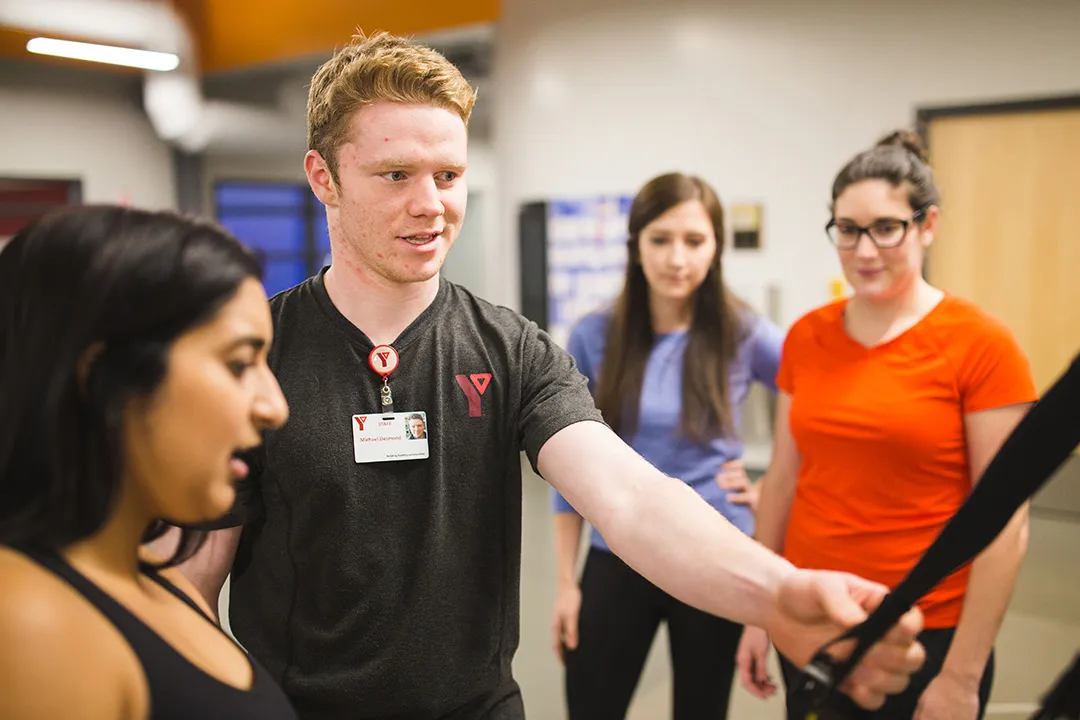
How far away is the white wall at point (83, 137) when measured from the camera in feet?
24.1

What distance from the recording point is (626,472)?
114 cm

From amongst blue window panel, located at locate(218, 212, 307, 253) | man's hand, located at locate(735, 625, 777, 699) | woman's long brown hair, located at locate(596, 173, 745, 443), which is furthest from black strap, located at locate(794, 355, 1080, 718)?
blue window panel, located at locate(218, 212, 307, 253)

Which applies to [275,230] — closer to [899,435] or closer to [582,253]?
[582,253]

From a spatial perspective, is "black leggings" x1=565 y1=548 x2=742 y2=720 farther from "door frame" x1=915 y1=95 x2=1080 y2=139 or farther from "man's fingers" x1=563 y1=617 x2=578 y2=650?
"door frame" x1=915 y1=95 x2=1080 y2=139

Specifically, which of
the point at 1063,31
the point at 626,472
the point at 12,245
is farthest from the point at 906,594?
the point at 1063,31

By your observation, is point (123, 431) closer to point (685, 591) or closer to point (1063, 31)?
point (685, 591)

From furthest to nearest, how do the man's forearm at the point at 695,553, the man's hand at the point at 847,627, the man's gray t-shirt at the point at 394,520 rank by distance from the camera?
the man's gray t-shirt at the point at 394,520 < the man's forearm at the point at 695,553 < the man's hand at the point at 847,627

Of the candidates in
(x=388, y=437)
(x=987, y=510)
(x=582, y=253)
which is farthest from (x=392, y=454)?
(x=582, y=253)

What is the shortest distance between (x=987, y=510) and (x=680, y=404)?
4.56 ft

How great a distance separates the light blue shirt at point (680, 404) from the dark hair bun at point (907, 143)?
0.56 meters

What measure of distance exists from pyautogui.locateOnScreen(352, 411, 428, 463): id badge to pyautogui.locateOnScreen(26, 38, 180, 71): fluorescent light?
6.67 meters

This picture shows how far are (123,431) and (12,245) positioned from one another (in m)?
0.18

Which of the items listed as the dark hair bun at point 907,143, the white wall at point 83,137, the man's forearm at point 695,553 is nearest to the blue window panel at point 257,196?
the white wall at point 83,137

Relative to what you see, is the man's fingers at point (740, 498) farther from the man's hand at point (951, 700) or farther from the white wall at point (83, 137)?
the white wall at point (83, 137)
